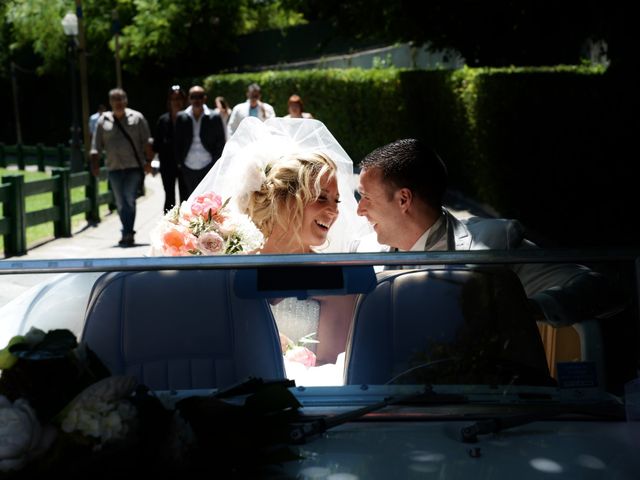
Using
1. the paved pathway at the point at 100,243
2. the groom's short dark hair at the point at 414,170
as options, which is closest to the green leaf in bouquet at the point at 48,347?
the groom's short dark hair at the point at 414,170

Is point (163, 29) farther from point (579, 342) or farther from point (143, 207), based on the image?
point (579, 342)

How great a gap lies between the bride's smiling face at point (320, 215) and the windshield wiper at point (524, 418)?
2.89 m

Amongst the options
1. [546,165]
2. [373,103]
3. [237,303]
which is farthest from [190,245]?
[373,103]

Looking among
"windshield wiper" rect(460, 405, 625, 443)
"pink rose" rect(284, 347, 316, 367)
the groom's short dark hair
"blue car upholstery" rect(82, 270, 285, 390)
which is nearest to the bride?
the groom's short dark hair

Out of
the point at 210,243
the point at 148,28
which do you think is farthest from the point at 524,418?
the point at 148,28

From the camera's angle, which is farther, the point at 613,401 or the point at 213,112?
the point at 213,112

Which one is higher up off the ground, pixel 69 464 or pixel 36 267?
pixel 36 267

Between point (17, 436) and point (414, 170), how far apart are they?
2.76 m

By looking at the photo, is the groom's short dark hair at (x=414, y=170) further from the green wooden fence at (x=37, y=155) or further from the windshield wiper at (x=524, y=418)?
the green wooden fence at (x=37, y=155)

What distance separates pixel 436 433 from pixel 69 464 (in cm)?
91

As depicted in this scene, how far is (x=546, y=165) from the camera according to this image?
46.6ft

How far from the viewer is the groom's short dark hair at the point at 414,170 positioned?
4832 mm

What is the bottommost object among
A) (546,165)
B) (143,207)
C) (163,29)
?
(143,207)

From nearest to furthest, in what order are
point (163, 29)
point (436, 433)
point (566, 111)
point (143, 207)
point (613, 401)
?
point (436, 433)
point (613, 401)
point (566, 111)
point (143, 207)
point (163, 29)
